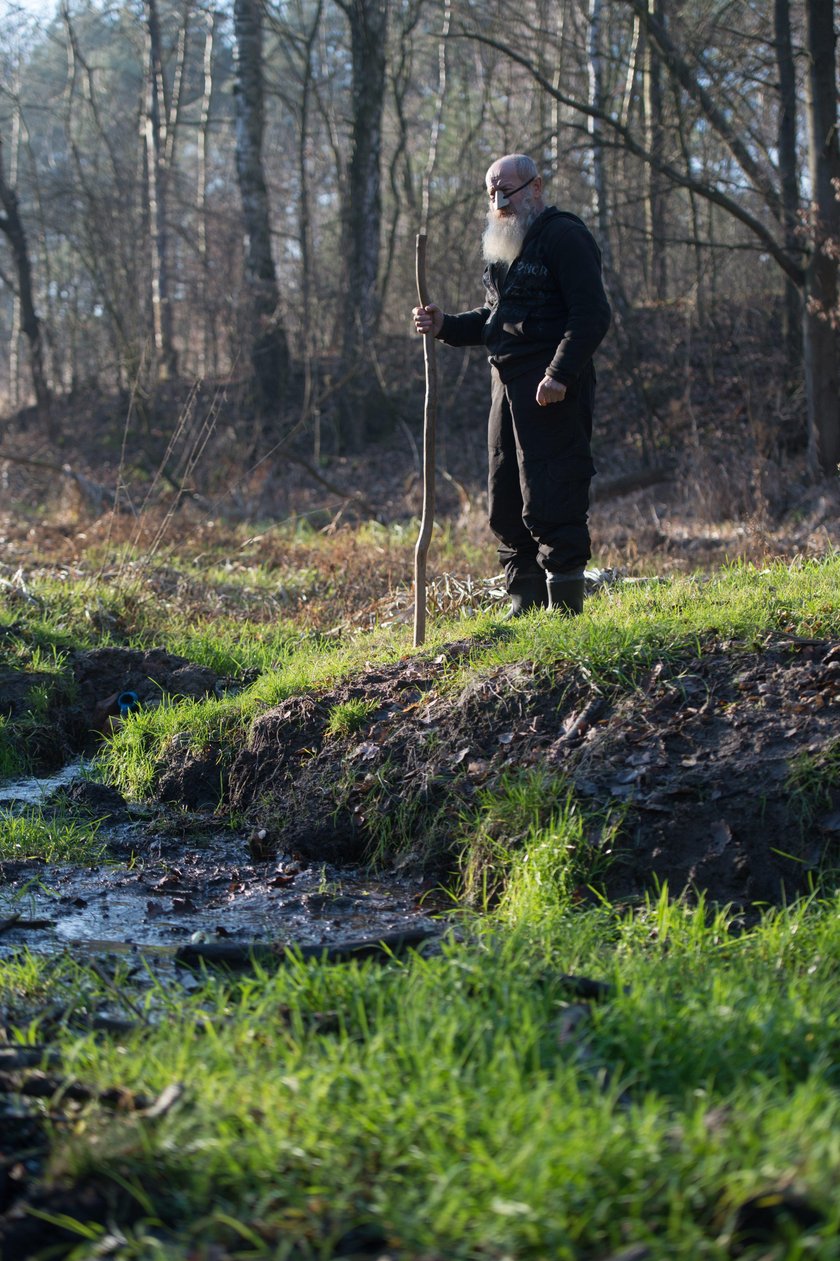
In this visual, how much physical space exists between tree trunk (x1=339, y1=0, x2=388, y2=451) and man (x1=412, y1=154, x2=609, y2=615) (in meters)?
13.1

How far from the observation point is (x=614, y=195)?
66.6 ft

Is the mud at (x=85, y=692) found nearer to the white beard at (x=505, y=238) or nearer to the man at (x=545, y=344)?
the man at (x=545, y=344)

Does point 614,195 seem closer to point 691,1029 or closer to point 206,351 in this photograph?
point 206,351

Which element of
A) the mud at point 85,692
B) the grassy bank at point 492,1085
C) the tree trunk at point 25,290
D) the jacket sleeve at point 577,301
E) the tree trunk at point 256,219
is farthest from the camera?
the tree trunk at point 25,290

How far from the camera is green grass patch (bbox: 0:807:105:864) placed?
201 inches

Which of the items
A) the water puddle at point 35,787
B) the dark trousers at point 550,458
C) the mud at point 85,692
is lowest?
the water puddle at point 35,787

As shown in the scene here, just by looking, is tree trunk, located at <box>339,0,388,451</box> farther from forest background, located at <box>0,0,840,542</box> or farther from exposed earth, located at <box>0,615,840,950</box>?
exposed earth, located at <box>0,615,840,950</box>

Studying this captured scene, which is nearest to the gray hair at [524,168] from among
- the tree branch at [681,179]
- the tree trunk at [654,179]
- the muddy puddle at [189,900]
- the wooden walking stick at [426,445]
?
the wooden walking stick at [426,445]

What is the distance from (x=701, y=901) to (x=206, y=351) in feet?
55.6

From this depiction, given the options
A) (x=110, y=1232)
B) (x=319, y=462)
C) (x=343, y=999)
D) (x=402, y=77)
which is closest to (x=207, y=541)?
(x=319, y=462)

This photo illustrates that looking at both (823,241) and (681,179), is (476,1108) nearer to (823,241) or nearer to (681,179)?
(681,179)

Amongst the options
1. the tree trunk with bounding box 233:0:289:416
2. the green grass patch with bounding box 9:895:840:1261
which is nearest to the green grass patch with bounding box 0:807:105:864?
the green grass patch with bounding box 9:895:840:1261

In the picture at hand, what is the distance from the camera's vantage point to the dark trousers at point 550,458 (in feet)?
19.6

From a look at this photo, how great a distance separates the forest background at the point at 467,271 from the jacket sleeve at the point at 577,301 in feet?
21.2
